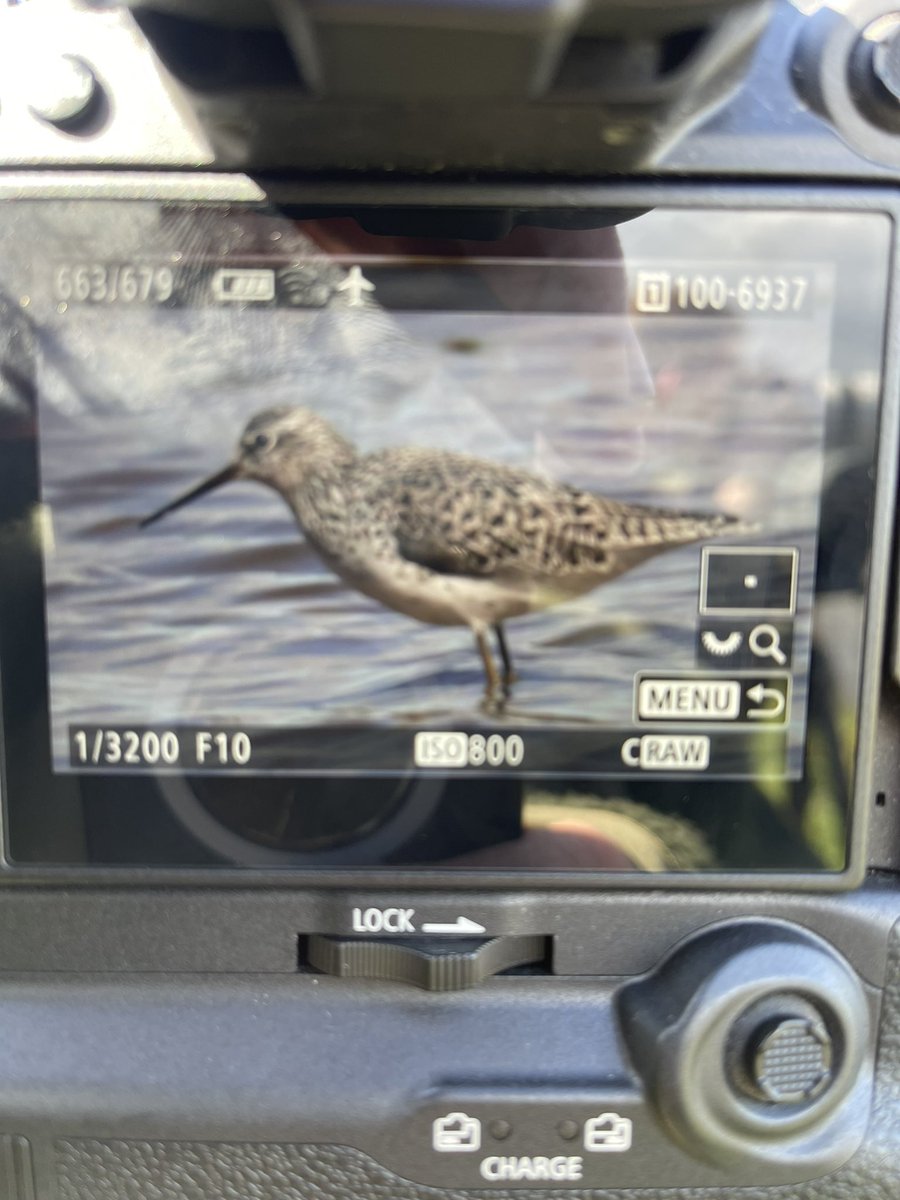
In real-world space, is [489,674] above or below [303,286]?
below

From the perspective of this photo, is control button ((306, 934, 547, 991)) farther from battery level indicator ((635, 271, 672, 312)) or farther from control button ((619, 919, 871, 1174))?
battery level indicator ((635, 271, 672, 312))

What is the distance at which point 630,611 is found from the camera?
2.16 ft

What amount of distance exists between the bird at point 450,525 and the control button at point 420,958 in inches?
6.8

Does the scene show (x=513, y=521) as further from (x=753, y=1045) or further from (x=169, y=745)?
(x=753, y=1045)

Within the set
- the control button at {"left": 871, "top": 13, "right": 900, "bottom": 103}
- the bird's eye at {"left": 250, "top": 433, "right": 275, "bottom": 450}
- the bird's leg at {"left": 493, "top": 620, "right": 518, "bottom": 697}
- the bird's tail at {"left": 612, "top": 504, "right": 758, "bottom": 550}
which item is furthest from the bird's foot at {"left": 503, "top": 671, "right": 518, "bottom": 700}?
the control button at {"left": 871, "top": 13, "right": 900, "bottom": 103}

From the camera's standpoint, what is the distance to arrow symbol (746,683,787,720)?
67 cm

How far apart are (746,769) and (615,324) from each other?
0.32m

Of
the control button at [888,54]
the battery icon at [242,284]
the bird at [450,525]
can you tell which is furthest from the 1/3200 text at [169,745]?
the control button at [888,54]

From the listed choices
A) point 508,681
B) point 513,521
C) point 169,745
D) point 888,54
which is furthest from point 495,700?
point 888,54

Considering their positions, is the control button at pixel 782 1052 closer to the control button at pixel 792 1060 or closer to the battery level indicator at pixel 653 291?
the control button at pixel 792 1060

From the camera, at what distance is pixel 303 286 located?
63 cm

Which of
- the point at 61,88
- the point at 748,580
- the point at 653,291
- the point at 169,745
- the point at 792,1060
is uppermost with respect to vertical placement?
the point at 61,88

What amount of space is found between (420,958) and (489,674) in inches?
8.1

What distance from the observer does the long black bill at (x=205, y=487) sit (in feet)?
2.13
